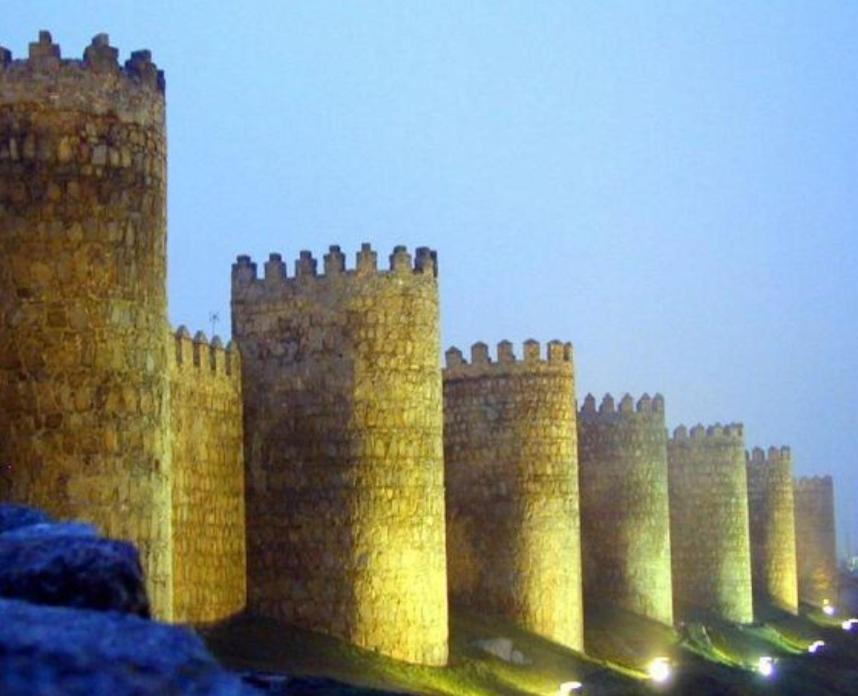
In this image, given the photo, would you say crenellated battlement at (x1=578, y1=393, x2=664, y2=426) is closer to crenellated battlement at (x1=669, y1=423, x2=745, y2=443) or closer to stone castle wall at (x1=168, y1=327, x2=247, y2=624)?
crenellated battlement at (x1=669, y1=423, x2=745, y2=443)

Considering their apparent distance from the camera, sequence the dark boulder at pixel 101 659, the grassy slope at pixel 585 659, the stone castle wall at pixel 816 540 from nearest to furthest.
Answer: the dark boulder at pixel 101 659 < the grassy slope at pixel 585 659 < the stone castle wall at pixel 816 540

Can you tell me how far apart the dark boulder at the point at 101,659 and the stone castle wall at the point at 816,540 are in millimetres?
55808

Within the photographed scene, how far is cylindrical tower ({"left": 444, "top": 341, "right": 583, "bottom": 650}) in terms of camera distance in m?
29.9

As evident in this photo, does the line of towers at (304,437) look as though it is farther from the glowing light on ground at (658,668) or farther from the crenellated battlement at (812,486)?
the crenellated battlement at (812,486)

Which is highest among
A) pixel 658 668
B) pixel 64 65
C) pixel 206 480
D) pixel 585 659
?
pixel 64 65

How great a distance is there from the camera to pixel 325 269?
76.9ft

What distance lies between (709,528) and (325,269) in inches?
885

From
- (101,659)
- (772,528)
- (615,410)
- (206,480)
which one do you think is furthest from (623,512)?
(101,659)

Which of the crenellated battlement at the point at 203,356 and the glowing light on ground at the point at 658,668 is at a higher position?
the crenellated battlement at the point at 203,356

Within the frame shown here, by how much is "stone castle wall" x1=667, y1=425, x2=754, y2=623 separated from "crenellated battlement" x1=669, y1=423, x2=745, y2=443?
0.02 metres

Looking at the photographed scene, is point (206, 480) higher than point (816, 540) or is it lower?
higher

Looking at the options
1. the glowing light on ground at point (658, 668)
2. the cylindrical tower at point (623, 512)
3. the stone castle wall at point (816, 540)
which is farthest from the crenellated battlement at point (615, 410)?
the stone castle wall at point (816, 540)

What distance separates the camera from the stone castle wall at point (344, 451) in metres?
22.9

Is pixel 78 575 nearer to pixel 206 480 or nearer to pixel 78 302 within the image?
pixel 78 302
